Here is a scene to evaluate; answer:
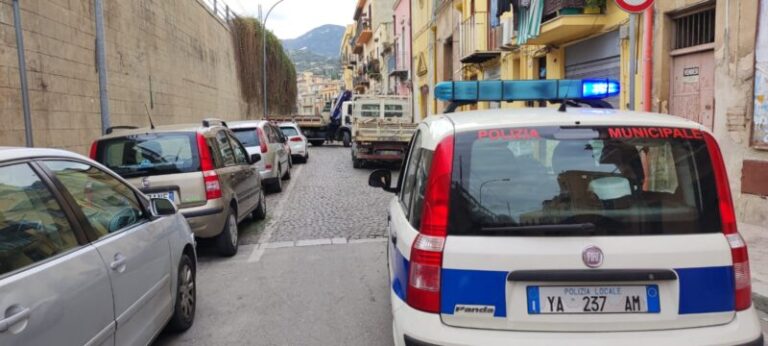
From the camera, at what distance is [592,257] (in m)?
2.49

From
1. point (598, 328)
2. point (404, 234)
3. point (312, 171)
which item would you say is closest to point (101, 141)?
point (404, 234)

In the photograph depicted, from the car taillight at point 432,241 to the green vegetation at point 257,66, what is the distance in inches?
1186

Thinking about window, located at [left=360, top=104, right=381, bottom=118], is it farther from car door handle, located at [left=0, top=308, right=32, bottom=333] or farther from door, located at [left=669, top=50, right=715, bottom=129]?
car door handle, located at [left=0, top=308, right=32, bottom=333]

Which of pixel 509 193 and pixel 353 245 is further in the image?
pixel 353 245

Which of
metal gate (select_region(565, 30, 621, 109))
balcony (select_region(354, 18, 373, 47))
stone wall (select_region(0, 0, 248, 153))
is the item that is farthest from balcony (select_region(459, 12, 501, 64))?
balcony (select_region(354, 18, 373, 47))

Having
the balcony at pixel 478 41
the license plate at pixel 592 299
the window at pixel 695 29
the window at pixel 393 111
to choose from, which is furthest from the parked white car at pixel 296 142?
the license plate at pixel 592 299

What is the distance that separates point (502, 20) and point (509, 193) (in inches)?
543

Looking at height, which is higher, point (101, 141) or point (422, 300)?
point (101, 141)

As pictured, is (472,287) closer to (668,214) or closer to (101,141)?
(668,214)

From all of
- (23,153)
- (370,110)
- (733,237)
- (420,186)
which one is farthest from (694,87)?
(370,110)

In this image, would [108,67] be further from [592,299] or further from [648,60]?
[592,299]

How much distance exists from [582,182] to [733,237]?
72 centimetres

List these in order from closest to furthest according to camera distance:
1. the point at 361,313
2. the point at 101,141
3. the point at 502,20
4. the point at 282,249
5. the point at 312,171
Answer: the point at 361,313 < the point at 101,141 < the point at 282,249 < the point at 502,20 < the point at 312,171

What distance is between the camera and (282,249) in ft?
23.3
